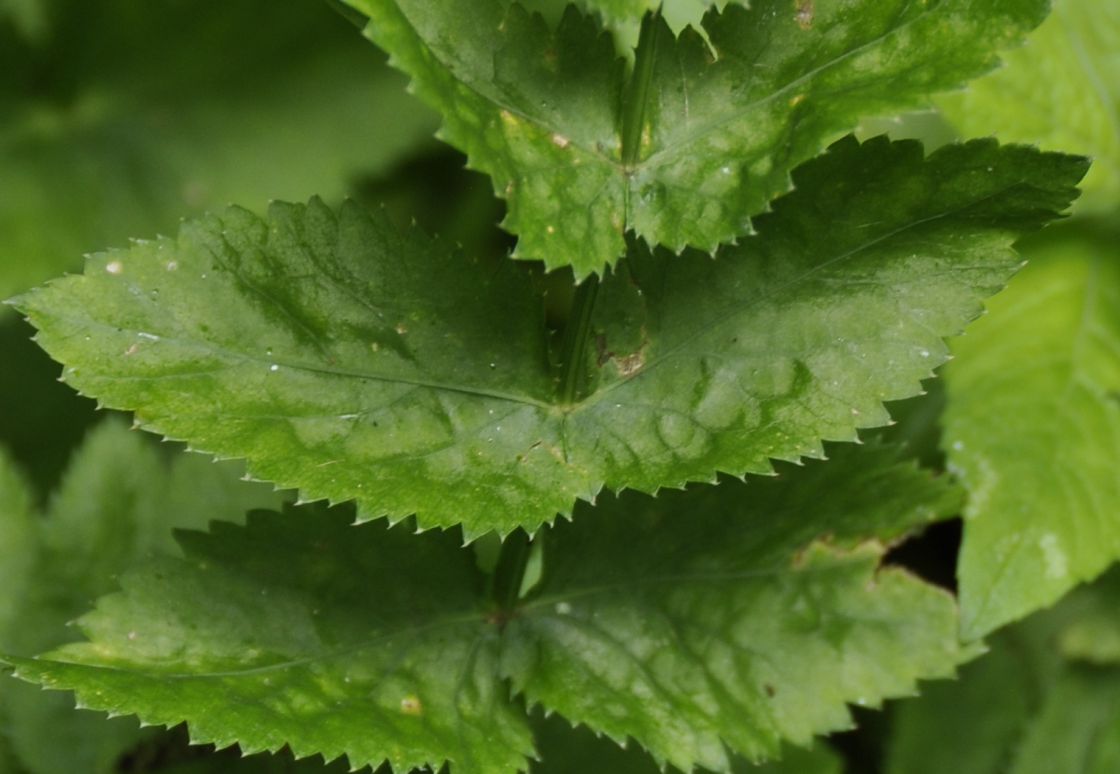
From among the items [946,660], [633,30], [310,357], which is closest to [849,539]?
[946,660]

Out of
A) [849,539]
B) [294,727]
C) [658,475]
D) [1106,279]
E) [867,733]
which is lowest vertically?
[867,733]

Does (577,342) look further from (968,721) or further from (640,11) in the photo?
(968,721)

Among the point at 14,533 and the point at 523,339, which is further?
the point at 14,533

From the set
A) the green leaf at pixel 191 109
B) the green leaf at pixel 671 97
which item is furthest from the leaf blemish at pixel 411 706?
the green leaf at pixel 191 109

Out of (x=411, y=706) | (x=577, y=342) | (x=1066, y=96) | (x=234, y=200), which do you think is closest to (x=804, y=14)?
(x=577, y=342)

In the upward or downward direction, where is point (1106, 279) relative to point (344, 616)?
upward

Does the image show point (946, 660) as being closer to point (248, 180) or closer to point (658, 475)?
point (658, 475)
